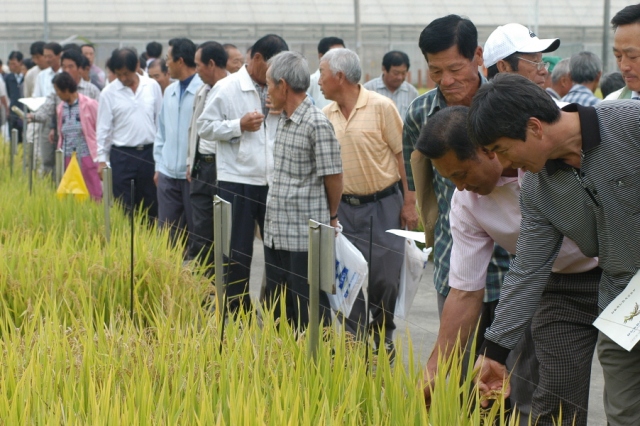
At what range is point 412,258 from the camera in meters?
5.31

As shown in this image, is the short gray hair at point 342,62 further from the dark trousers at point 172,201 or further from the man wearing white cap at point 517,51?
the dark trousers at point 172,201

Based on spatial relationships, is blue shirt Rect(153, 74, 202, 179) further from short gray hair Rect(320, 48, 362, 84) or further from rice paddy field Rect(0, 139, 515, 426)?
rice paddy field Rect(0, 139, 515, 426)

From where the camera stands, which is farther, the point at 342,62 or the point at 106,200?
the point at 106,200

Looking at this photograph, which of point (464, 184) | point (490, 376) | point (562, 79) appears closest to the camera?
point (490, 376)

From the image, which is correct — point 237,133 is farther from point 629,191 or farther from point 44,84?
point 44,84

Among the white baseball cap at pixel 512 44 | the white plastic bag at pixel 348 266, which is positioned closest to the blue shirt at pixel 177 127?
the white plastic bag at pixel 348 266

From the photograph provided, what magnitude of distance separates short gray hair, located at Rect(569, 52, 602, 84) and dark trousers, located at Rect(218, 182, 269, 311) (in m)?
2.93

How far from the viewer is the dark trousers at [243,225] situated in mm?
6309

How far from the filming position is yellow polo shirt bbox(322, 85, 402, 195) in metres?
6.08

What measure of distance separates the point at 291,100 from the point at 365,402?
2552 millimetres

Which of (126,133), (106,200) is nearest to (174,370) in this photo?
(106,200)

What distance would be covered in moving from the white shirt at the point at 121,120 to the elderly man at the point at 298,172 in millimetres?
4080

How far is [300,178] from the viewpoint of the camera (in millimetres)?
5547

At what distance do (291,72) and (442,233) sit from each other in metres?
1.67
